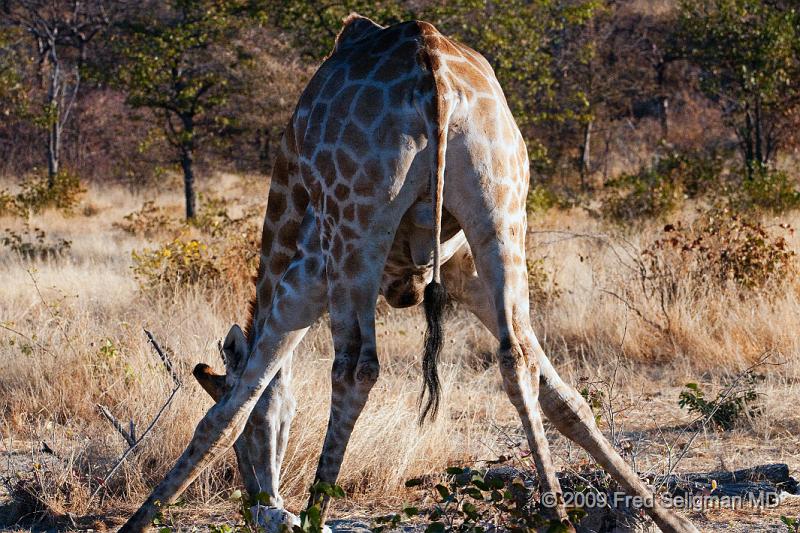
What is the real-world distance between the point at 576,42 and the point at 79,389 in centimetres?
1973

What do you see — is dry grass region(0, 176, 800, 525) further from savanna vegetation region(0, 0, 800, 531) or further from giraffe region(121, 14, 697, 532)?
giraffe region(121, 14, 697, 532)

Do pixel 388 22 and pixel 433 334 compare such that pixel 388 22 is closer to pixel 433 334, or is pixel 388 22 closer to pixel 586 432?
pixel 433 334

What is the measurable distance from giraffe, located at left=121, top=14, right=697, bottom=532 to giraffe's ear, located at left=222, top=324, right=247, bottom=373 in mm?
141

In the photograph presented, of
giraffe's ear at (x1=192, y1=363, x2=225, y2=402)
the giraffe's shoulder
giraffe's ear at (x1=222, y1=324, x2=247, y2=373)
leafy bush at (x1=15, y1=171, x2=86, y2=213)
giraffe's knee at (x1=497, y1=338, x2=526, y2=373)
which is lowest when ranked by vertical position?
leafy bush at (x1=15, y1=171, x2=86, y2=213)

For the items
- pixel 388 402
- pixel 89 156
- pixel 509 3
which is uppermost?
pixel 509 3

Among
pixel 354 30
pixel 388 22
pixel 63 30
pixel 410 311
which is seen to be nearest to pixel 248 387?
pixel 354 30

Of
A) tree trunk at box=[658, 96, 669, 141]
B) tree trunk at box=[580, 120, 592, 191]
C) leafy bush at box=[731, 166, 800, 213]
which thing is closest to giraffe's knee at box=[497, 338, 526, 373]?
leafy bush at box=[731, 166, 800, 213]

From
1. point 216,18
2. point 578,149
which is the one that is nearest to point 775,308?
point 216,18

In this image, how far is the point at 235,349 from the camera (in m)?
3.77

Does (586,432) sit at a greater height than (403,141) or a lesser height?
lesser

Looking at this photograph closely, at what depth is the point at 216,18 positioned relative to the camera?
15539 millimetres

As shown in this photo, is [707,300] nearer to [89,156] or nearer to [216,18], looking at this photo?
[216,18]

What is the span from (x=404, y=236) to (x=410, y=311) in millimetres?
4397

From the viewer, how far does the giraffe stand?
2904 millimetres
